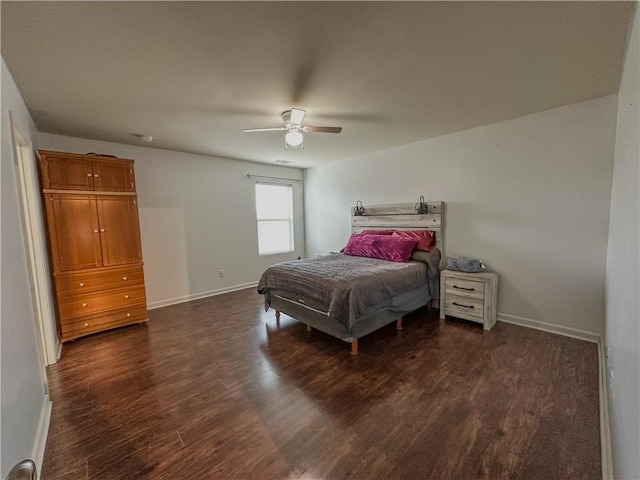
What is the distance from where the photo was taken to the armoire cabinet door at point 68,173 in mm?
2828

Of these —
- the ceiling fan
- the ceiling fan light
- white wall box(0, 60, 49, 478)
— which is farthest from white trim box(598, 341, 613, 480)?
the ceiling fan light

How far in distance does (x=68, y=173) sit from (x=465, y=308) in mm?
4850

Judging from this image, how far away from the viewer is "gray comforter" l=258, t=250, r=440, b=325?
8.34 ft

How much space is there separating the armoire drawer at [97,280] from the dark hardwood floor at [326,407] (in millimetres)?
608

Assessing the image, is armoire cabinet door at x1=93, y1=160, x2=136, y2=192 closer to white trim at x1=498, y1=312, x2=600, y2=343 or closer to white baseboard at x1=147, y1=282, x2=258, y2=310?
Result: white baseboard at x1=147, y1=282, x2=258, y2=310

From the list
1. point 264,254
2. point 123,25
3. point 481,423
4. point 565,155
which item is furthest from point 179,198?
point 565,155

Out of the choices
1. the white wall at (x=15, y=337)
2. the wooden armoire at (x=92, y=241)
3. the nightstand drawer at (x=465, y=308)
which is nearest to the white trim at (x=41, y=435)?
the white wall at (x=15, y=337)

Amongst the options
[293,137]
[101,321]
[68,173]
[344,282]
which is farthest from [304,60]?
[101,321]

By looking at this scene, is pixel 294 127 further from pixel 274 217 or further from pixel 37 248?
pixel 274 217

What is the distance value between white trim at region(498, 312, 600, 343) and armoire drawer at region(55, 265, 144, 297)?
469cm

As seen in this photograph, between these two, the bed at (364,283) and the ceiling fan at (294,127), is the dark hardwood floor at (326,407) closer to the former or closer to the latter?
the bed at (364,283)

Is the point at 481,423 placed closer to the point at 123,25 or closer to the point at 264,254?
the point at 123,25

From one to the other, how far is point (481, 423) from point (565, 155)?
279 centimetres

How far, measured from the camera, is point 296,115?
256cm
